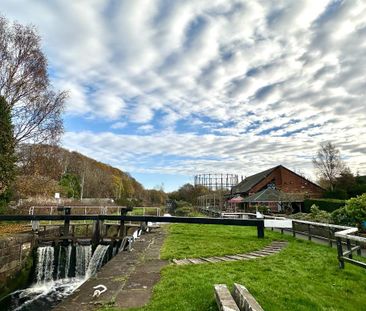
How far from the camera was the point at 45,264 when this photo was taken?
41.1ft

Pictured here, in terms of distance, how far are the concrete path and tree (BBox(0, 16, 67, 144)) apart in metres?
11.5

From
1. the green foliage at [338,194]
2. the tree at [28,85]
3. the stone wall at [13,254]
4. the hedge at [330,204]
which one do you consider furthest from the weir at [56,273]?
the green foliage at [338,194]

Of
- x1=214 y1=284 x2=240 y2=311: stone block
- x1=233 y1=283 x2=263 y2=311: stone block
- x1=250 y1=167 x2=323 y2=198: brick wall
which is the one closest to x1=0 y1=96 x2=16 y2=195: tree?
x1=214 y1=284 x2=240 y2=311: stone block

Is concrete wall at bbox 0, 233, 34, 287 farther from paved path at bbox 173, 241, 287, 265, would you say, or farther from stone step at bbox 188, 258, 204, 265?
stone step at bbox 188, 258, 204, 265

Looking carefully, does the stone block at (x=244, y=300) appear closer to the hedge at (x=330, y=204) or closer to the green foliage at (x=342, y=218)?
the green foliage at (x=342, y=218)

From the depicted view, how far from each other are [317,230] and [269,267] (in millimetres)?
5494

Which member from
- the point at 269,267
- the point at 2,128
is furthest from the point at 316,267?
the point at 2,128

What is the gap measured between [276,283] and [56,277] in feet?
34.5

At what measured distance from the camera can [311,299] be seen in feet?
14.6

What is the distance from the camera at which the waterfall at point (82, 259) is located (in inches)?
498

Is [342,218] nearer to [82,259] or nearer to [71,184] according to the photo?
[82,259]

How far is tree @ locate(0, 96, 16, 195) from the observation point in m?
14.0

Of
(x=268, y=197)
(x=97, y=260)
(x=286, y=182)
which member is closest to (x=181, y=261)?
(x=97, y=260)

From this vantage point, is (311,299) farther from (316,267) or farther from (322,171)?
(322,171)
